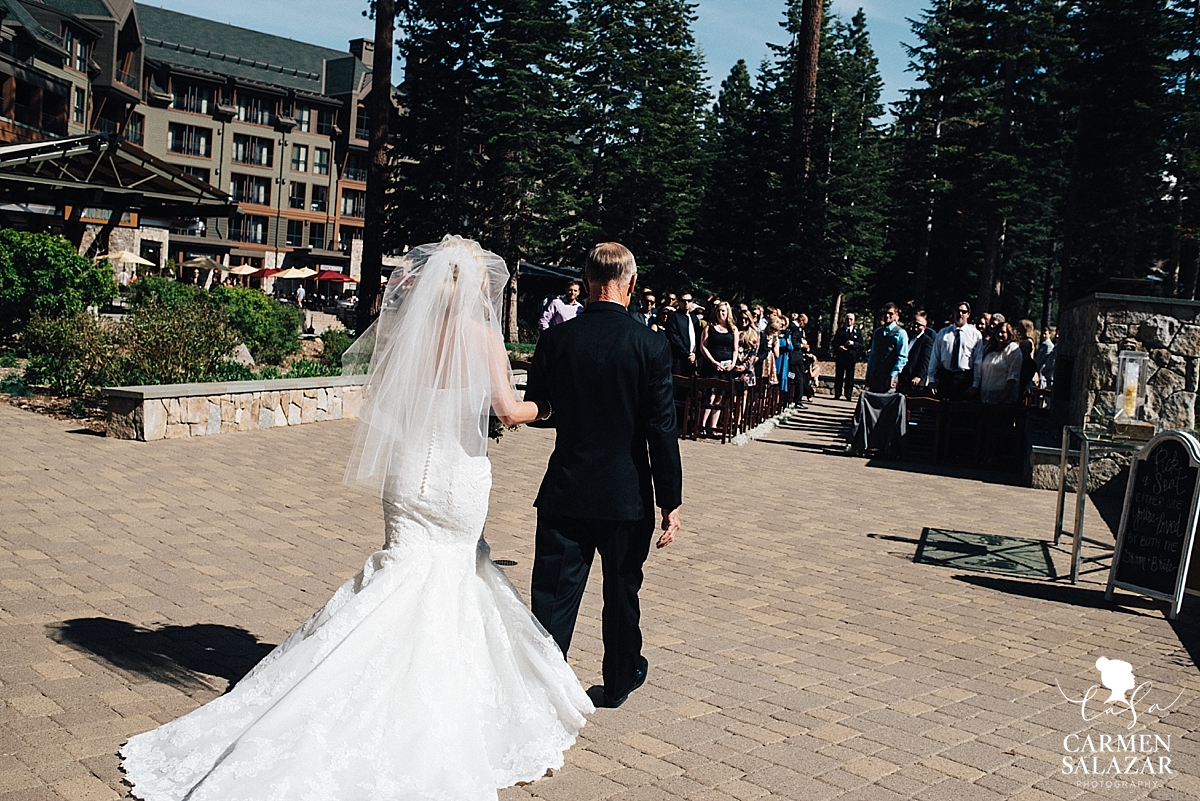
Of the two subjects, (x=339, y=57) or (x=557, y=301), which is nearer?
(x=557, y=301)

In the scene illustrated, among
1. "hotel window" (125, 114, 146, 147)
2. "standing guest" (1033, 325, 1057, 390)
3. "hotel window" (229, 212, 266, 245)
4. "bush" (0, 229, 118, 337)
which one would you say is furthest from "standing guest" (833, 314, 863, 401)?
"hotel window" (229, 212, 266, 245)

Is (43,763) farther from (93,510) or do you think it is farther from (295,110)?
(295,110)

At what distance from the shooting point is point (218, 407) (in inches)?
487

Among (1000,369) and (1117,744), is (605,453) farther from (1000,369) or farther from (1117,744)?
(1000,369)

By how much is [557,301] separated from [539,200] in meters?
23.7

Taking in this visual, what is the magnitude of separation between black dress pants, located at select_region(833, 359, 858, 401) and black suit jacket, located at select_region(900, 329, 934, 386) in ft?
32.7

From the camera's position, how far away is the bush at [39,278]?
16.0 meters

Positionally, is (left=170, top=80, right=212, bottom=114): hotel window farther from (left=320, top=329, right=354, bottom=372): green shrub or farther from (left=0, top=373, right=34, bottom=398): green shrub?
(left=0, top=373, right=34, bottom=398): green shrub

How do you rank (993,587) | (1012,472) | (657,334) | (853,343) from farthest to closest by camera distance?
(853,343), (1012,472), (993,587), (657,334)

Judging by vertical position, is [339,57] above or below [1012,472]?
above

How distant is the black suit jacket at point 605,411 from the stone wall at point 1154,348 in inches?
382

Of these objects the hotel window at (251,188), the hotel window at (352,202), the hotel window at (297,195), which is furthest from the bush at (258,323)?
the hotel window at (352,202)

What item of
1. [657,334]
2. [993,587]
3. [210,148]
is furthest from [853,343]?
[210,148]

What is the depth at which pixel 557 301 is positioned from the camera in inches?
615
